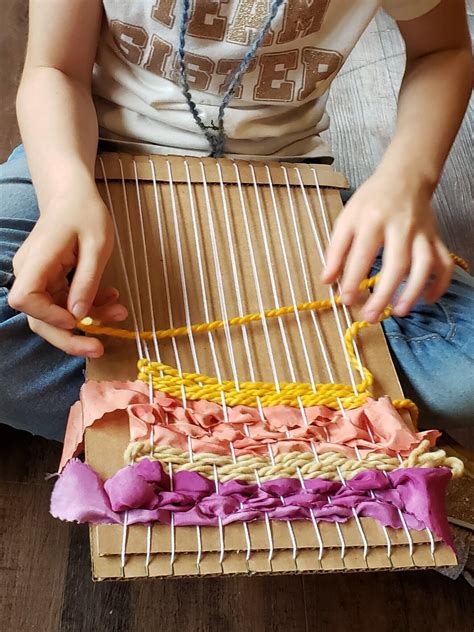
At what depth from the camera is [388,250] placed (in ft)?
1.73

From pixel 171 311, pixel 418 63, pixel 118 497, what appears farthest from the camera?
pixel 418 63

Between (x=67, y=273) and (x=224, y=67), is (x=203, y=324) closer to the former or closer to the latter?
(x=67, y=273)

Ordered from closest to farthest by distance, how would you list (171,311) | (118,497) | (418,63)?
(118,497)
(171,311)
(418,63)

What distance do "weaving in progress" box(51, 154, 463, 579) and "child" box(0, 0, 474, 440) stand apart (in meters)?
0.05

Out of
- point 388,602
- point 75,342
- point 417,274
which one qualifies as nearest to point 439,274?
point 417,274

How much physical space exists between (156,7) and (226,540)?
461 millimetres

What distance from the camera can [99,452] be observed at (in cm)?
47

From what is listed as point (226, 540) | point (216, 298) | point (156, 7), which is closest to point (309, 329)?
point (216, 298)

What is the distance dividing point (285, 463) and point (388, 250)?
18 cm

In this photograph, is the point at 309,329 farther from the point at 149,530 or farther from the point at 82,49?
the point at 82,49

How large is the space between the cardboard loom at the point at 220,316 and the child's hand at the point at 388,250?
2.8 inches

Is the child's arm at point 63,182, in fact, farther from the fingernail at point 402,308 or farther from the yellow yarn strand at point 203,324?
the fingernail at point 402,308

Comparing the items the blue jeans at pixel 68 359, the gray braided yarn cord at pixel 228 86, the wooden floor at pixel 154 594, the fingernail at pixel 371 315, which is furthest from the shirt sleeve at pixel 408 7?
the wooden floor at pixel 154 594

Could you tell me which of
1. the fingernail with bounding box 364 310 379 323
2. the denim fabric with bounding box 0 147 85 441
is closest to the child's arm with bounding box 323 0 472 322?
the fingernail with bounding box 364 310 379 323
